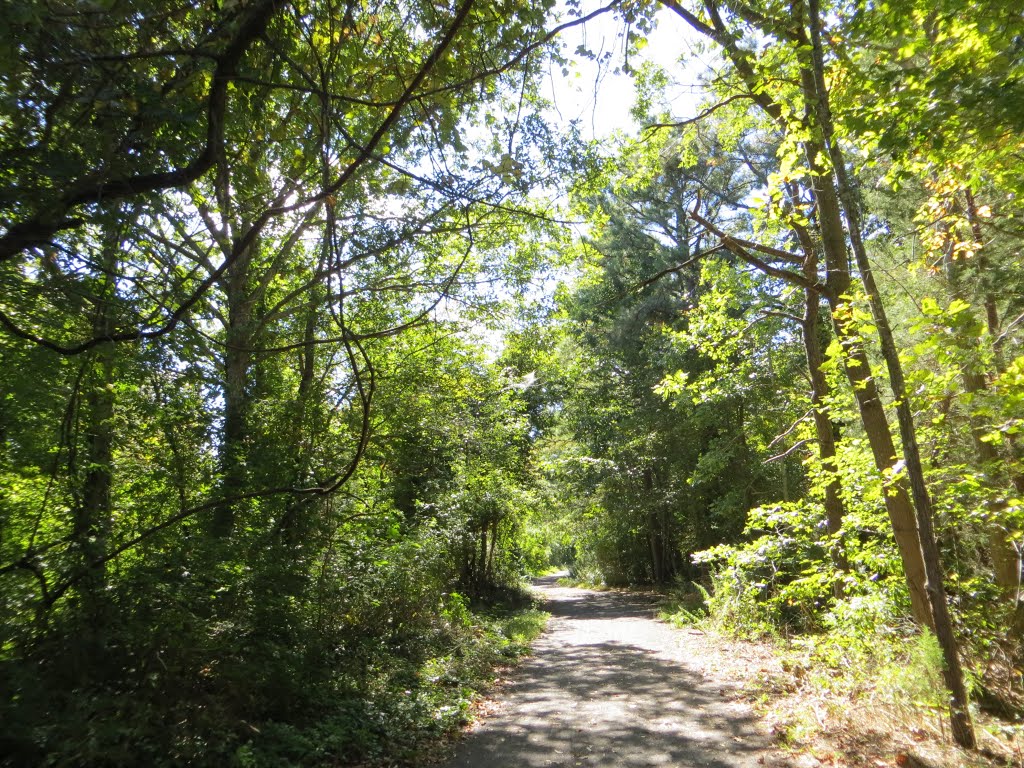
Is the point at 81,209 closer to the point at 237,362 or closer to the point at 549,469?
the point at 237,362

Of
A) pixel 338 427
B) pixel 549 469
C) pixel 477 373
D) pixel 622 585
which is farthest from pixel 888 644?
pixel 622 585

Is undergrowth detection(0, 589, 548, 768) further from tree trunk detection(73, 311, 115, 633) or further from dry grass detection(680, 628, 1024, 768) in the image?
dry grass detection(680, 628, 1024, 768)

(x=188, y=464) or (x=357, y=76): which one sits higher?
(x=357, y=76)

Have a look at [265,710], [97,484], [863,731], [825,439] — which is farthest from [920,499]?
[97,484]

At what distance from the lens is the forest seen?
13.8ft

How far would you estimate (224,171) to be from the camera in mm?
4812

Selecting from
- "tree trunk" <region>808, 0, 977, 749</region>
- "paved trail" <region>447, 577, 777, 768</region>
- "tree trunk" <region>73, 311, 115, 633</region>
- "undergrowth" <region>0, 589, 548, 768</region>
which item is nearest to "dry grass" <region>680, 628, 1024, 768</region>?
"tree trunk" <region>808, 0, 977, 749</region>

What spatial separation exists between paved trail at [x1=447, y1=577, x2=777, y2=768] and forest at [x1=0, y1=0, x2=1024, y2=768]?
0.84 m

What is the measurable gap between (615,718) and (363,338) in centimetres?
547

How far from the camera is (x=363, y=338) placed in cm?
427

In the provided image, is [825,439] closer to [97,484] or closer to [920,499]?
[920,499]

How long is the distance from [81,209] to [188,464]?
13.9 feet

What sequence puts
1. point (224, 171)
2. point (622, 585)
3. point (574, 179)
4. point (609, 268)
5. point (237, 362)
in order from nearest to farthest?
point (224, 171) < point (574, 179) < point (237, 362) < point (609, 268) < point (622, 585)

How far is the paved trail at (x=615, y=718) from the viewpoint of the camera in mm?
5746
